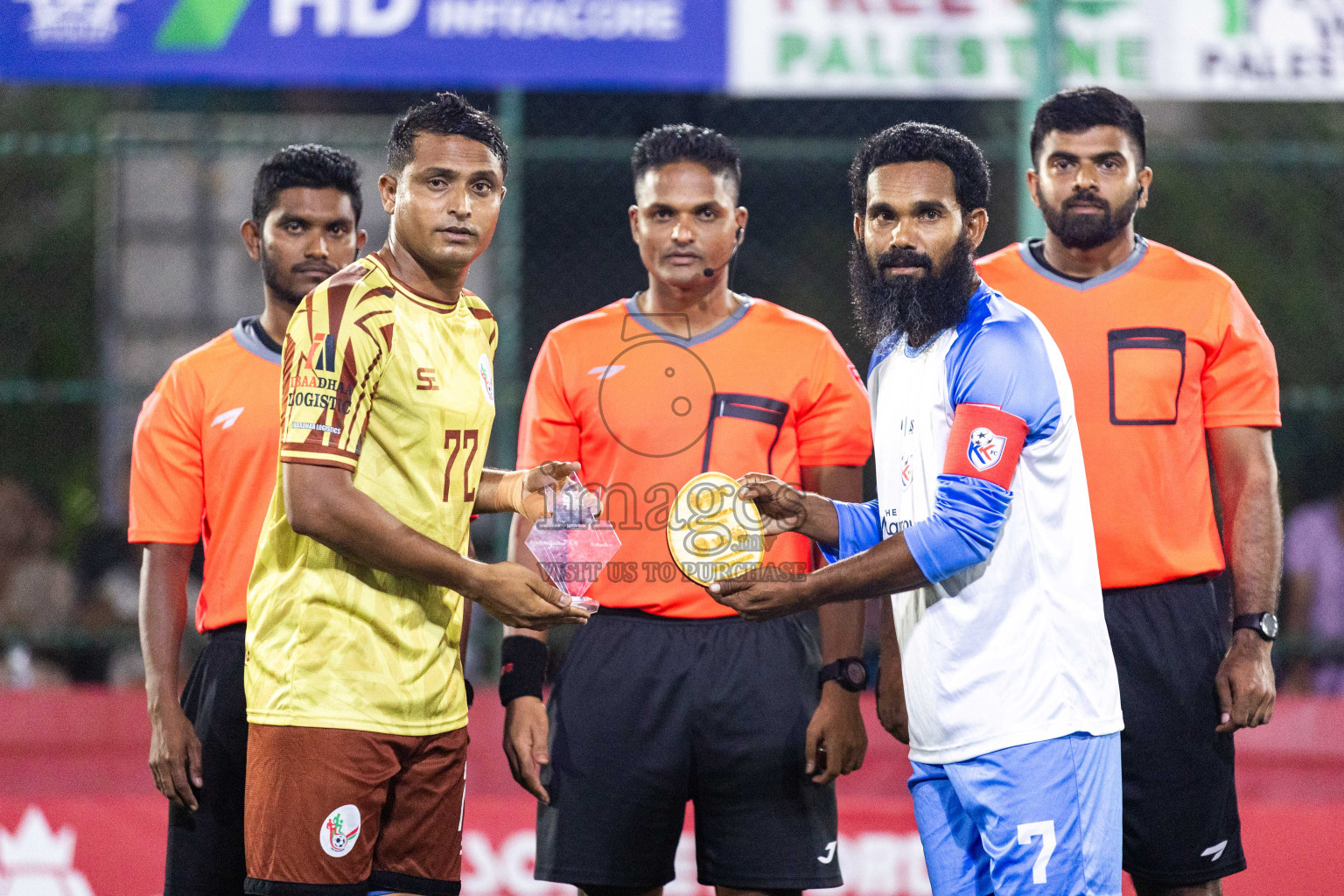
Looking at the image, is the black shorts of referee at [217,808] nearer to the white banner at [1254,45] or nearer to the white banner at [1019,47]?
the white banner at [1019,47]

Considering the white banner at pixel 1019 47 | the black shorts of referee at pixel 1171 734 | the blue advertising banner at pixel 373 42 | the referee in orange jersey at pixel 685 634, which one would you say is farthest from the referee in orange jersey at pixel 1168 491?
the blue advertising banner at pixel 373 42

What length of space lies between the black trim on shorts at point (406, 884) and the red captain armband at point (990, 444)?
140 cm

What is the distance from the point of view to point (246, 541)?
11.3 ft

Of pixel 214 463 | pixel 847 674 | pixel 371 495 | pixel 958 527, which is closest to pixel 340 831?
pixel 371 495

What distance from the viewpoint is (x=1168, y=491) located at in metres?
3.48

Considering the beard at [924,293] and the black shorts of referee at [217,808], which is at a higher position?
the beard at [924,293]

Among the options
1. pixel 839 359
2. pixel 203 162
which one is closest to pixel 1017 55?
pixel 839 359

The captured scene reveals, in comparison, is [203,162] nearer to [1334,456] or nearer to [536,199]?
[536,199]

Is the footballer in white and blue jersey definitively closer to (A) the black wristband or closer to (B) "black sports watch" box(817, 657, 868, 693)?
(B) "black sports watch" box(817, 657, 868, 693)

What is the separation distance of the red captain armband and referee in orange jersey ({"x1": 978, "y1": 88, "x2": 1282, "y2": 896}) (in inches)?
28.0

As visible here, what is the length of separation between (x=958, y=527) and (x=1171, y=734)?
3.37 ft

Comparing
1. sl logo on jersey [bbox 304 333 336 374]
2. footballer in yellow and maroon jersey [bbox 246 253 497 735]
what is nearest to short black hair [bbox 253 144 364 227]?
footballer in yellow and maroon jersey [bbox 246 253 497 735]

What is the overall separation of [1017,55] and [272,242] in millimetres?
3701

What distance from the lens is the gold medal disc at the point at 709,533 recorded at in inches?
123
